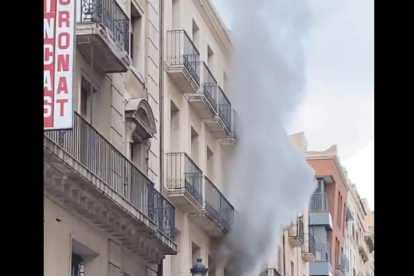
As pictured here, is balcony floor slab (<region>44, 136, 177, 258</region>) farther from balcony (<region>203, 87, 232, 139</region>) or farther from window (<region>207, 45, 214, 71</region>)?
window (<region>207, 45, 214, 71</region>)

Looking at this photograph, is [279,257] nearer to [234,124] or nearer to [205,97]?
[234,124]

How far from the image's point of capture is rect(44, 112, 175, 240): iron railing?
1038 cm

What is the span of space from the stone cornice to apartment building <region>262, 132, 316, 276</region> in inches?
211

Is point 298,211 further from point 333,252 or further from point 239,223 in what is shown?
point 333,252

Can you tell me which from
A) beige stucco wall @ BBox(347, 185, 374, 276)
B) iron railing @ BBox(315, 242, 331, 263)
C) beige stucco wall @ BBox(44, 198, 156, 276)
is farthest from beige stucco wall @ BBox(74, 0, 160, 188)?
beige stucco wall @ BBox(347, 185, 374, 276)

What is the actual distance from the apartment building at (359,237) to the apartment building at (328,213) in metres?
2.68

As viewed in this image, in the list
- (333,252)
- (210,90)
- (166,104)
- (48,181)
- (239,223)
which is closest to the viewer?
(48,181)

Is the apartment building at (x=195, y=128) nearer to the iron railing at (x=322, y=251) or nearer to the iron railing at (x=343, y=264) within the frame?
the iron railing at (x=322, y=251)

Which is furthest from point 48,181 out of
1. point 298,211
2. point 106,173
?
point 298,211

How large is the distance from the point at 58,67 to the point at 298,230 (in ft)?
57.1

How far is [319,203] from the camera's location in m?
35.0
